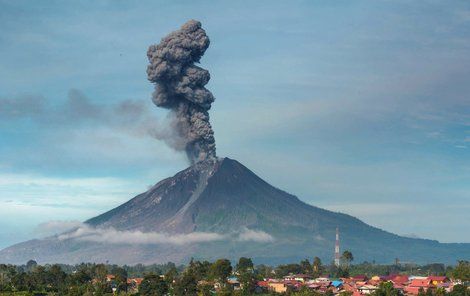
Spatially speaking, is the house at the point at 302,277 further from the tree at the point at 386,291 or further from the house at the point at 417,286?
the tree at the point at 386,291

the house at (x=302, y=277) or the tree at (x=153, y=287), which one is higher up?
the house at (x=302, y=277)

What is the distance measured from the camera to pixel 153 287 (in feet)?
369

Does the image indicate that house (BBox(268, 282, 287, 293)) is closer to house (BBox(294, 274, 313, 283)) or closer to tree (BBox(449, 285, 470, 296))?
house (BBox(294, 274, 313, 283))

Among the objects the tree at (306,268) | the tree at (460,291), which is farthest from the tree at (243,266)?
the tree at (460,291)

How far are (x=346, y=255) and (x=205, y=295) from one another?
213ft

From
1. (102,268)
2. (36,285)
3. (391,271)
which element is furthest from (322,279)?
(391,271)

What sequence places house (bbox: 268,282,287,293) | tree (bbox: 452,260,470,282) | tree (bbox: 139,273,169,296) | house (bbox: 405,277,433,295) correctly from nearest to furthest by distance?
tree (bbox: 139,273,169,296), house (bbox: 405,277,433,295), house (bbox: 268,282,287,293), tree (bbox: 452,260,470,282)

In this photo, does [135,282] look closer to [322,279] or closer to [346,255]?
[322,279]

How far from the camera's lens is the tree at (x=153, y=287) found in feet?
366

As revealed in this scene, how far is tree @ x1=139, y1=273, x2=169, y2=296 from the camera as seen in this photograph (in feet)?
366

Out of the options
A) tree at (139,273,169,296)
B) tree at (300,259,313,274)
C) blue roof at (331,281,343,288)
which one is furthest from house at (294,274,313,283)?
tree at (139,273,169,296)

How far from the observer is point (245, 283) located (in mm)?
119375

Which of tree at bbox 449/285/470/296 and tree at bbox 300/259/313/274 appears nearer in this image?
tree at bbox 449/285/470/296

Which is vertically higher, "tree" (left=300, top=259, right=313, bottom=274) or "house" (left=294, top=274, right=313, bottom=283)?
"tree" (left=300, top=259, right=313, bottom=274)
